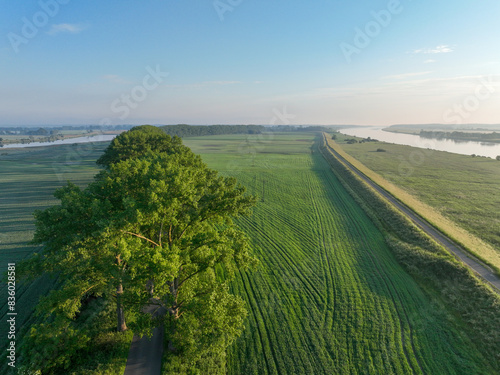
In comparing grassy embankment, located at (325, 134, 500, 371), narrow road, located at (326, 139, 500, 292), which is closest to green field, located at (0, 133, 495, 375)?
grassy embankment, located at (325, 134, 500, 371)

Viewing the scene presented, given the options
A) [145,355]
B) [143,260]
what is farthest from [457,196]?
[143,260]

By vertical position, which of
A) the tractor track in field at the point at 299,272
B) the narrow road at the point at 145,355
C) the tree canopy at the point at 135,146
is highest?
the tree canopy at the point at 135,146

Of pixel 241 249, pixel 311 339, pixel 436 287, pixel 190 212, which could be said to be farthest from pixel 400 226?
pixel 190 212

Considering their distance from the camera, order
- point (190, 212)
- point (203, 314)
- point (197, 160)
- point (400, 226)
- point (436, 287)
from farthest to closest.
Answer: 1. point (197, 160)
2. point (400, 226)
3. point (436, 287)
4. point (190, 212)
5. point (203, 314)

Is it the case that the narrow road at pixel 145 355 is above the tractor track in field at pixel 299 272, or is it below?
below

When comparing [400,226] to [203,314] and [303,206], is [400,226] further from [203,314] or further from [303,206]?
[203,314]

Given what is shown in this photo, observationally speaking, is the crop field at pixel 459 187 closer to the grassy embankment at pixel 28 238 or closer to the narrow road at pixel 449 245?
the narrow road at pixel 449 245

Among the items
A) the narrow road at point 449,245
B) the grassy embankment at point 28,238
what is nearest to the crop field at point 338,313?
the narrow road at point 449,245
